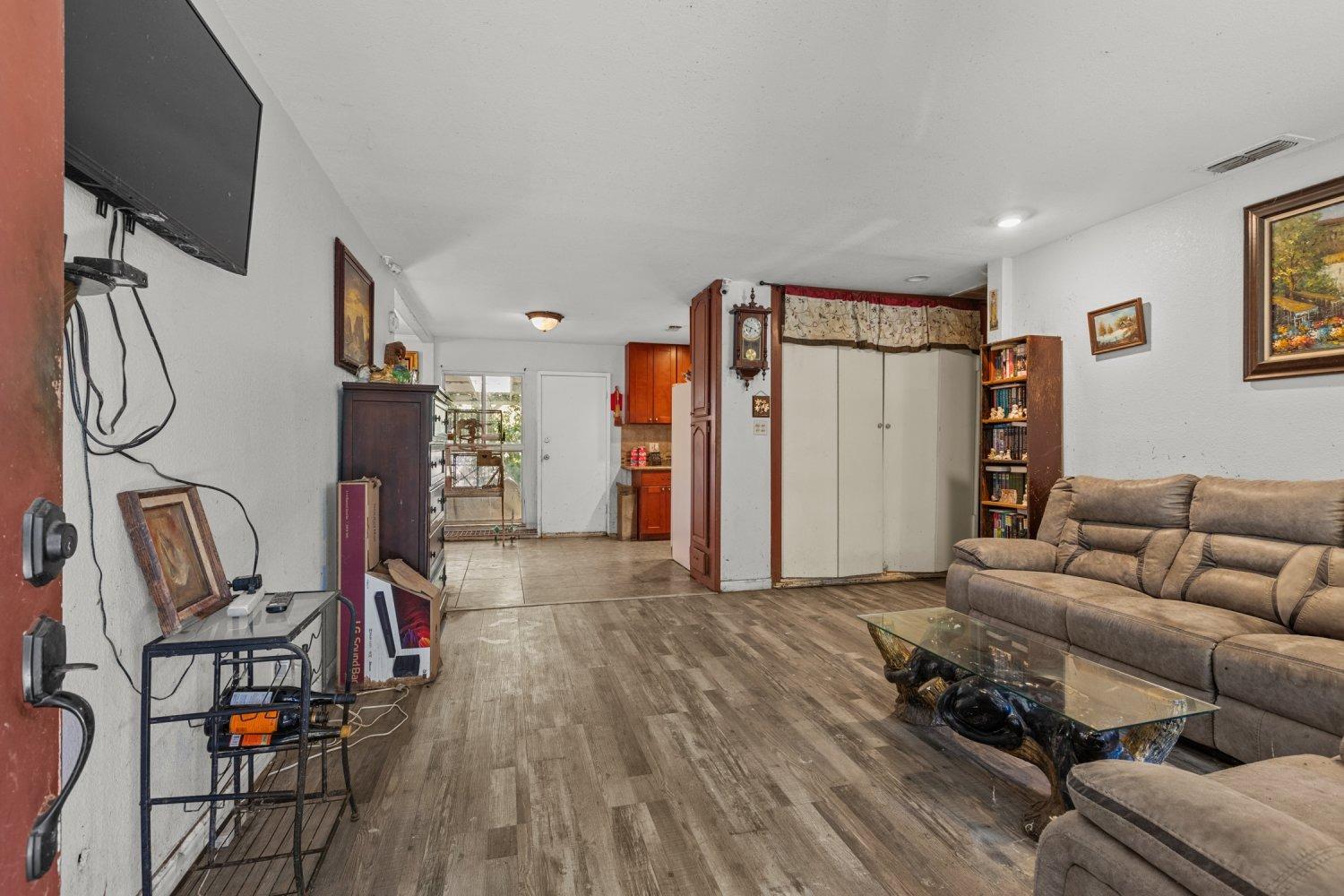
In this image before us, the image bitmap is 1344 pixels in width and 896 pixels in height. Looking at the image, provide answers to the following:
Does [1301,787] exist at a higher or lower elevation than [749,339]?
lower

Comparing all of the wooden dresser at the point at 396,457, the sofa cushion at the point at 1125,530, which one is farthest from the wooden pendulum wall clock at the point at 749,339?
the wooden dresser at the point at 396,457

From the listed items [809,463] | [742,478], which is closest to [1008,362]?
[809,463]

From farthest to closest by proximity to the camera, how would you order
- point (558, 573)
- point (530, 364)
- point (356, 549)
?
point (530, 364) → point (558, 573) → point (356, 549)

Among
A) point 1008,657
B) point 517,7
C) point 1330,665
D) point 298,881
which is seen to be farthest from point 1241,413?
point 298,881

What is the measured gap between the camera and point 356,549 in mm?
2869

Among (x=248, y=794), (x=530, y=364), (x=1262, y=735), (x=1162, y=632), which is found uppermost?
(x=530, y=364)

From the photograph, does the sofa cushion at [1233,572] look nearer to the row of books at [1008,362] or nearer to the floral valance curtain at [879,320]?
the row of books at [1008,362]

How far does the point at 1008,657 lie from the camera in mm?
2256

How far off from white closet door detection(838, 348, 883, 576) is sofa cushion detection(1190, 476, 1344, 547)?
7.91 ft

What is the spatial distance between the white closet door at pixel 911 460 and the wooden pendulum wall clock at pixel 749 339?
1219 mm

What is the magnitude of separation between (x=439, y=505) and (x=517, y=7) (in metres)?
3.22

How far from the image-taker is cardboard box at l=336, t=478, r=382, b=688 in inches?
112

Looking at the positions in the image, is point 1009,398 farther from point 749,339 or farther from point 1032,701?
point 1032,701

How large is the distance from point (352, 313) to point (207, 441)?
1.75m
